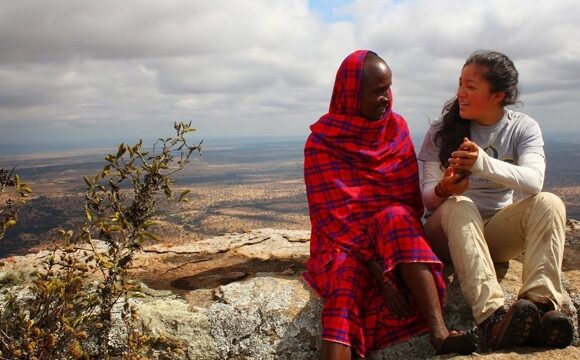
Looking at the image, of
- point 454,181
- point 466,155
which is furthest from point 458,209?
point 466,155

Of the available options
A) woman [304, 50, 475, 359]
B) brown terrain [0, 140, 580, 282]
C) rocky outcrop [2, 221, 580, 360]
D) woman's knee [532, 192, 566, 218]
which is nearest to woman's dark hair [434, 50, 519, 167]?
woman [304, 50, 475, 359]

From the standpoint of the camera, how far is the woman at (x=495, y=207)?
2.77 m

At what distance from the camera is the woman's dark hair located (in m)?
3.38

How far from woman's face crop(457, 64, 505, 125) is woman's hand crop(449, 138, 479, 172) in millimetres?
592

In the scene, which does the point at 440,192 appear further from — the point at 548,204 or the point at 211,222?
the point at 211,222

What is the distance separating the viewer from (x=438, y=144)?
11.8 feet

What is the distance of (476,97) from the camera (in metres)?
3.43

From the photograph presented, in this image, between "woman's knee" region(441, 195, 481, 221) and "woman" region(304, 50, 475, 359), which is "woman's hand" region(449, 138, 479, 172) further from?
"woman" region(304, 50, 475, 359)

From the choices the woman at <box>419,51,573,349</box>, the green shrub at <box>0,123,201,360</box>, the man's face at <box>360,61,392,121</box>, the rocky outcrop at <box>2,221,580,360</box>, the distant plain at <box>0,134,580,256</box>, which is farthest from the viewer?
the distant plain at <box>0,134,580,256</box>

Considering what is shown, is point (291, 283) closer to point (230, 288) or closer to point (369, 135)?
point (230, 288)

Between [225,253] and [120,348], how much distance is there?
2223mm

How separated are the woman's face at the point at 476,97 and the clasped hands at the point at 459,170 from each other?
0.46 metres

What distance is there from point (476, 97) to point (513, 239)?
1030 mm

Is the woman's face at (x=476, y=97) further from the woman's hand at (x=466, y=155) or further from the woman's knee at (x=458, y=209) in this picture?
the woman's knee at (x=458, y=209)
